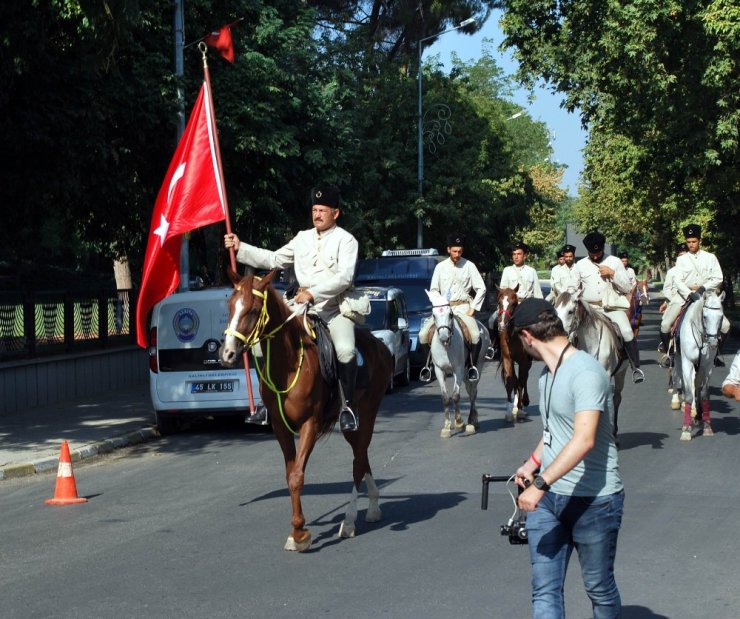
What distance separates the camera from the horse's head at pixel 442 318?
15758mm

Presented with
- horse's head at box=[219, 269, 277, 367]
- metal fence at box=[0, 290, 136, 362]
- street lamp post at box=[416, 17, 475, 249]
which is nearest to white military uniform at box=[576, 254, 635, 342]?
horse's head at box=[219, 269, 277, 367]

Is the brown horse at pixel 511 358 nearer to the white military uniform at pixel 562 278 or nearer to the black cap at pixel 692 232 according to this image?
the white military uniform at pixel 562 278

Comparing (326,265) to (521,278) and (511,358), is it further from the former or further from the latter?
(521,278)

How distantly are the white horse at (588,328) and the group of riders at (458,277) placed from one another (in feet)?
0.74

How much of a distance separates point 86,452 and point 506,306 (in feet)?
20.1

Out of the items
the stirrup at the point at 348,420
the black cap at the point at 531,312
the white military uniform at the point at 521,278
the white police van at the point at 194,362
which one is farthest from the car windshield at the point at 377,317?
the black cap at the point at 531,312

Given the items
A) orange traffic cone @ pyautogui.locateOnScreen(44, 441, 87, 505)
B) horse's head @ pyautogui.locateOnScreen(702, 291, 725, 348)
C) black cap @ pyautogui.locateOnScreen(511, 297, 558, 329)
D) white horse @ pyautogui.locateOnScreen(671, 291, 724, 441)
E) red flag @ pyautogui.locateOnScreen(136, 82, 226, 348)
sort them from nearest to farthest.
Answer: black cap @ pyautogui.locateOnScreen(511, 297, 558, 329) < orange traffic cone @ pyautogui.locateOnScreen(44, 441, 87, 505) < red flag @ pyautogui.locateOnScreen(136, 82, 226, 348) < white horse @ pyautogui.locateOnScreen(671, 291, 724, 441) < horse's head @ pyautogui.locateOnScreen(702, 291, 725, 348)

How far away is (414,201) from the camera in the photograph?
1913 inches

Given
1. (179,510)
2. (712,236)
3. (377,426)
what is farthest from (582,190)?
(179,510)

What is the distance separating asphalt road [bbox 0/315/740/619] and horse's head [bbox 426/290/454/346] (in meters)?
1.48

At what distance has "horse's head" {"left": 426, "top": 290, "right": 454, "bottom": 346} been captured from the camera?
15.8 metres

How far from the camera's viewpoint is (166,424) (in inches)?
649

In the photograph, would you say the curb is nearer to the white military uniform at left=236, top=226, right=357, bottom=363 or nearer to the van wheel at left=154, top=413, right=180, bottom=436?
the van wheel at left=154, top=413, right=180, bottom=436

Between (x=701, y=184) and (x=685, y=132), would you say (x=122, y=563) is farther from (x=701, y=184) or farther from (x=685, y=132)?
(x=701, y=184)
